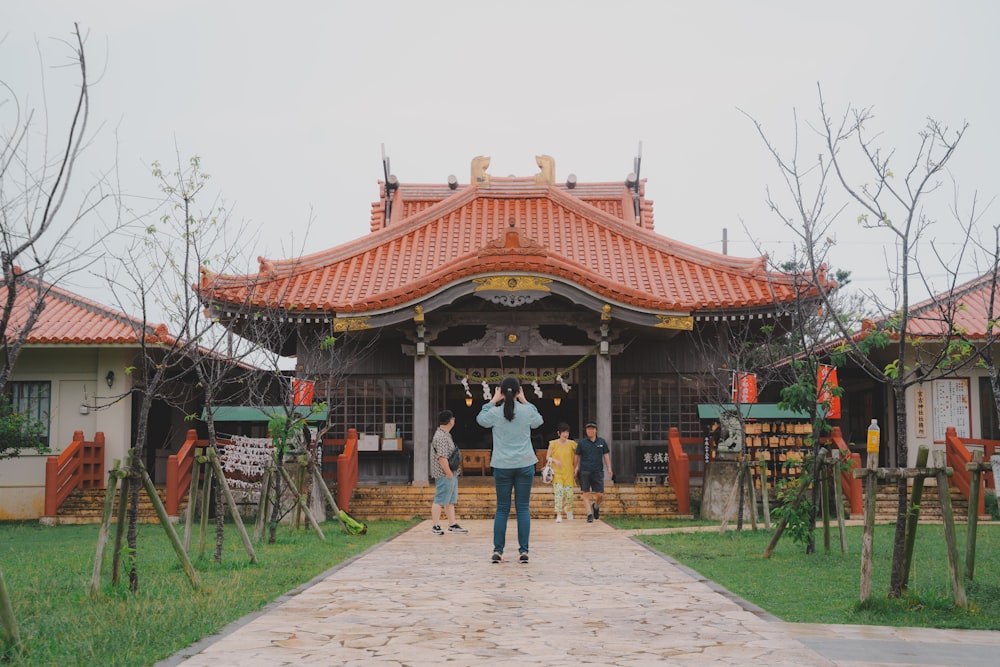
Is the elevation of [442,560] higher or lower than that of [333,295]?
lower

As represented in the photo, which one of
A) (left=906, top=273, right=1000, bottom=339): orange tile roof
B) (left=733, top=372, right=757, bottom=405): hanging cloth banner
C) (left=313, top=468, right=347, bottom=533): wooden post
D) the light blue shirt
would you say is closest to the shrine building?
(left=733, top=372, right=757, bottom=405): hanging cloth banner

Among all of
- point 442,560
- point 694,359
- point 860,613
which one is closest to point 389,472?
point 694,359

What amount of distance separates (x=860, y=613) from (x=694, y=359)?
1441 centimetres

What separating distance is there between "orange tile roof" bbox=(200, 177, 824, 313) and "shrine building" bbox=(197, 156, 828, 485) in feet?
0.14

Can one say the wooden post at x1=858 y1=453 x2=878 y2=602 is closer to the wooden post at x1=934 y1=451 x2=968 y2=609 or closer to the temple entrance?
the wooden post at x1=934 y1=451 x2=968 y2=609

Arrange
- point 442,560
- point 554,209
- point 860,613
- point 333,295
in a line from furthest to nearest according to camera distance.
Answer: point 554,209, point 333,295, point 442,560, point 860,613

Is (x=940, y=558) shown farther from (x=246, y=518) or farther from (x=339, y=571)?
(x=246, y=518)

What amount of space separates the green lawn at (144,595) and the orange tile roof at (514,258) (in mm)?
6573

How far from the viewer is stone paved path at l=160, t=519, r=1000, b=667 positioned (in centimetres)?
570

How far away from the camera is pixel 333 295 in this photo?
70.6 feet

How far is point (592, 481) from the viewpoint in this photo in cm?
1711

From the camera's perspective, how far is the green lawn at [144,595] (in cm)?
605

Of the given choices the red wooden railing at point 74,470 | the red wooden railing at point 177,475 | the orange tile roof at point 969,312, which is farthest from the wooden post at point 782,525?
the red wooden railing at point 74,470

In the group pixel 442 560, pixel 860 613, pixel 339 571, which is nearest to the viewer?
pixel 860 613
